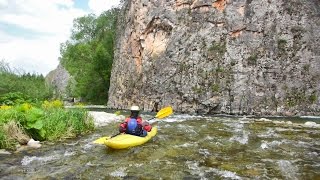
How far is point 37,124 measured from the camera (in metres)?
9.88

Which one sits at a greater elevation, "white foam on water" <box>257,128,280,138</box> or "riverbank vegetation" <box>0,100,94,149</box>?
"riverbank vegetation" <box>0,100,94,149</box>

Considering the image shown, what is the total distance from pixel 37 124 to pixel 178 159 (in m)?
4.00

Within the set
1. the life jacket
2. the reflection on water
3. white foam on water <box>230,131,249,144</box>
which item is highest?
the life jacket

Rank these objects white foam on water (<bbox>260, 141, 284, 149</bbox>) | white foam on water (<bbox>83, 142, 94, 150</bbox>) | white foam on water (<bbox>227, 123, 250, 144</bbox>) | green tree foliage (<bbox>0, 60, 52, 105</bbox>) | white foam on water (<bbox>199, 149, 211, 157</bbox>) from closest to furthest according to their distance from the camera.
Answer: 1. white foam on water (<bbox>199, 149, 211, 157</bbox>)
2. white foam on water (<bbox>83, 142, 94, 150</bbox>)
3. white foam on water (<bbox>260, 141, 284, 149</bbox>)
4. white foam on water (<bbox>227, 123, 250, 144</bbox>)
5. green tree foliage (<bbox>0, 60, 52, 105</bbox>)

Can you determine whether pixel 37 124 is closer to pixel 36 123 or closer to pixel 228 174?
pixel 36 123

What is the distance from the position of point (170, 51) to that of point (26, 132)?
18277 millimetres

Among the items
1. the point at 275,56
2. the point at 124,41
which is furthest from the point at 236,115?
the point at 124,41

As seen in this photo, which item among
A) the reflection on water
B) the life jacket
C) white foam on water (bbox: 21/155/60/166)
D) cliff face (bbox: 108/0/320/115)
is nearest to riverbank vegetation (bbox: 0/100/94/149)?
the reflection on water

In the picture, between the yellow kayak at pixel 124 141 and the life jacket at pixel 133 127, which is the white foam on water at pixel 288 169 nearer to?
the yellow kayak at pixel 124 141

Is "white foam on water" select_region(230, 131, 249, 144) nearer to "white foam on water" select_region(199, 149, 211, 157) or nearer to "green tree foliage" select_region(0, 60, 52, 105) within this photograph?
"white foam on water" select_region(199, 149, 211, 157)

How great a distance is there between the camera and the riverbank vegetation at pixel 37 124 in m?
9.23

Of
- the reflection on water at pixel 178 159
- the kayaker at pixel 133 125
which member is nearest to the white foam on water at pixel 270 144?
the reflection on water at pixel 178 159

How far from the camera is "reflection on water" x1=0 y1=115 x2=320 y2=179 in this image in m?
7.13

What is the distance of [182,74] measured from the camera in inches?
1041
